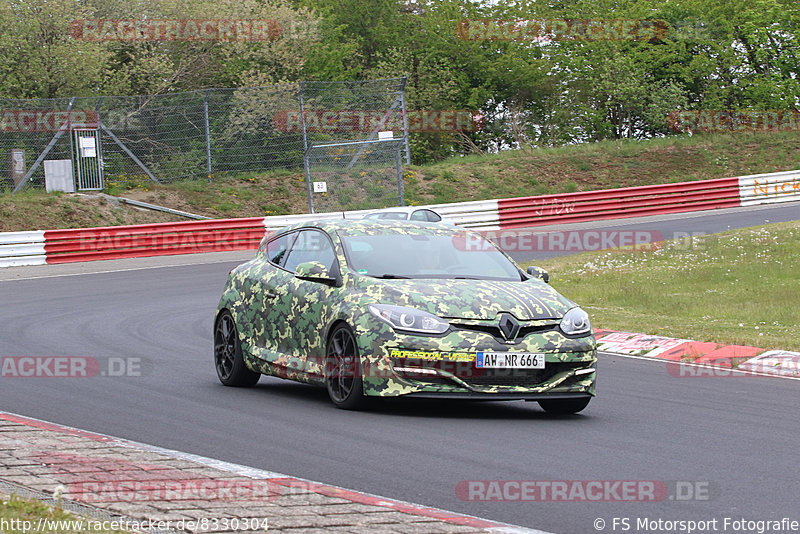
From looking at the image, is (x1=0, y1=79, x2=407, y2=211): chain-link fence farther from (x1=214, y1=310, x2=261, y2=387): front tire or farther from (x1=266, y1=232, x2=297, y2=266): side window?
(x1=266, y1=232, x2=297, y2=266): side window

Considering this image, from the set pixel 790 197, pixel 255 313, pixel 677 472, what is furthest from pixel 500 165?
pixel 677 472

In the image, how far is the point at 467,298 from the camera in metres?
8.94

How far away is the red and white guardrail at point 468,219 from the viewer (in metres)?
26.8

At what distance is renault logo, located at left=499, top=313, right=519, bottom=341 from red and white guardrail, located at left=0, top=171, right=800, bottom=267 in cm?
1402

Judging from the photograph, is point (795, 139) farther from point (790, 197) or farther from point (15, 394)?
point (15, 394)

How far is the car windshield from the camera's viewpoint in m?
9.59

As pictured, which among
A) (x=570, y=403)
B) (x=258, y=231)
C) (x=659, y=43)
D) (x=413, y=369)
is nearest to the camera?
(x=413, y=369)

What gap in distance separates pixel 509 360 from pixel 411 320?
0.79m

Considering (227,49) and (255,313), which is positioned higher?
(227,49)

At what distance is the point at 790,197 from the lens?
1503 inches

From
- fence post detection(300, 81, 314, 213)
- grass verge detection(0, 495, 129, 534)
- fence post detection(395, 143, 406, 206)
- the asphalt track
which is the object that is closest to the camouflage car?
the asphalt track

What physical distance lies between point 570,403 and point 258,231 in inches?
835

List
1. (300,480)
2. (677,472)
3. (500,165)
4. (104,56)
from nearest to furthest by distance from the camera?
(300,480), (677,472), (104,56), (500,165)

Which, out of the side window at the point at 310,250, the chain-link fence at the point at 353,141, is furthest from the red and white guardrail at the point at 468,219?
the side window at the point at 310,250
